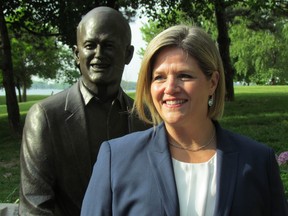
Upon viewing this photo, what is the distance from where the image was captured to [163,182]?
5.72ft

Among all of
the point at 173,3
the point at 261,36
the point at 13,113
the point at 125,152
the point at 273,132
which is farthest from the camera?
the point at 261,36

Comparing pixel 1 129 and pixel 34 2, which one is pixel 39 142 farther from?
pixel 1 129

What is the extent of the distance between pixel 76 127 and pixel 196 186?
0.80 m

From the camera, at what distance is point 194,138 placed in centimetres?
187

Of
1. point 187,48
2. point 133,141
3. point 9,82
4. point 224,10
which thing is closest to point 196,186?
point 133,141

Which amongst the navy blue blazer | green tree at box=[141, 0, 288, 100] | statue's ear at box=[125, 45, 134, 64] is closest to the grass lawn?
green tree at box=[141, 0, 288, 100]

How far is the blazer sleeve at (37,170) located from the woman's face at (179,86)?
0.73m

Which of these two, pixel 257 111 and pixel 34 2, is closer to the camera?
pixel 34 2

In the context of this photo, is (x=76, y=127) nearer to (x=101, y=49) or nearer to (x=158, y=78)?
(x=101, y=49)

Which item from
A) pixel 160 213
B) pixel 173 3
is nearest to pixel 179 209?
pixel 160 213

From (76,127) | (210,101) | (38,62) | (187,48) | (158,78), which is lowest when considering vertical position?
(38,62)

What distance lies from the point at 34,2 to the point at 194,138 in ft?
45.4

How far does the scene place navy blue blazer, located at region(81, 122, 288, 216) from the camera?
5.65 feet

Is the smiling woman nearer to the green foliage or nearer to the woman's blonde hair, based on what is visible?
the woman's blonde hair
